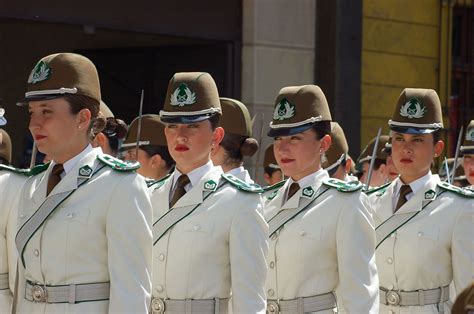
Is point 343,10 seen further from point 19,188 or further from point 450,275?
point 19,188

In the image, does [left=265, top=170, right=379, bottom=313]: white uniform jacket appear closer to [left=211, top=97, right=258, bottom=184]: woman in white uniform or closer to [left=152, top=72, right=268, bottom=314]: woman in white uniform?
[left=211, top=97, right=258, bottom=184]: woman in white uniform

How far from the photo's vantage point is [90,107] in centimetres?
577

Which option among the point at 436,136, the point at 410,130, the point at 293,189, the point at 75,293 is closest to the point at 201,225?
the point at 293,189

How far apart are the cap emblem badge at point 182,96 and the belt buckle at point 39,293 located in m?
1.27

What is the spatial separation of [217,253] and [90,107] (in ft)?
3.08

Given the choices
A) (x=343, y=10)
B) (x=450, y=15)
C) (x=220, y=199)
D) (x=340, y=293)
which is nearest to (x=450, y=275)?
(x=340, y=293)

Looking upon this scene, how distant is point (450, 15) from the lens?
16594 millimetres

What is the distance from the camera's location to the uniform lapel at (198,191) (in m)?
6.50

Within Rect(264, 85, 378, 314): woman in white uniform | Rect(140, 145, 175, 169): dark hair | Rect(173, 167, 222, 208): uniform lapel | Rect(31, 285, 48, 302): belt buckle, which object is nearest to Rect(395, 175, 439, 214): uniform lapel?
Rect(264, 85, 378, 314): woman in white uniform

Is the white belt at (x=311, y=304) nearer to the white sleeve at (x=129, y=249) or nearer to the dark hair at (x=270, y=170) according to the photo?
the white sleeve at (x=129, y=249)

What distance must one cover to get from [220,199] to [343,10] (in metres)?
8.71

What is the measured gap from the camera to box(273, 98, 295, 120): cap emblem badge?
23.5ft

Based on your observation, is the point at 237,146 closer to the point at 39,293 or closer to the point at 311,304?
the point at 311,304

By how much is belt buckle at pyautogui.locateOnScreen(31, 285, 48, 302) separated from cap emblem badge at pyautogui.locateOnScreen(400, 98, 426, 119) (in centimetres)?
297
